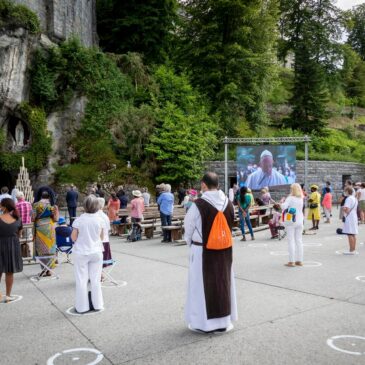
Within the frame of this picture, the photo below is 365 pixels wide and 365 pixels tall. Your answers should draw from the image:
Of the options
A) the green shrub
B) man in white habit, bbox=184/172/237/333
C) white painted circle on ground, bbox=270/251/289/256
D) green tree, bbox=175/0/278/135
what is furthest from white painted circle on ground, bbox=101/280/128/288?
green tree, bbox=175/0/278/135

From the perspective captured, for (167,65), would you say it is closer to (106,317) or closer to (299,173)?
(299,173)

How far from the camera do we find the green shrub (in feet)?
76.7

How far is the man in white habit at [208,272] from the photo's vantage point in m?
4.87

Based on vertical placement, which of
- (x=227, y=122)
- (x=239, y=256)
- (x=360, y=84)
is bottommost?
(x=239, y=256)

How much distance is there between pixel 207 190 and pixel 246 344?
1820 mm

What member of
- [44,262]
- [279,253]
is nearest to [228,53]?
[279,253]

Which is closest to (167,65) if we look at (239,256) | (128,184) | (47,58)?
(47,58)

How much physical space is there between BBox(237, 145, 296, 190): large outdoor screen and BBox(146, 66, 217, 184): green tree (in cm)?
247

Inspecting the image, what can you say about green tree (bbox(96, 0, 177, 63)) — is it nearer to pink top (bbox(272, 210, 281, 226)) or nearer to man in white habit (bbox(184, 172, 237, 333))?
pink top (bbox(272, 210, 281, 226))

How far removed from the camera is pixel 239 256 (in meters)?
10.3

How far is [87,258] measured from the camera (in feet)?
19.5

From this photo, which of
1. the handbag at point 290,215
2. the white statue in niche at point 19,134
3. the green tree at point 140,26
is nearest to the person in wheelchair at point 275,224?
the handbag at point 290,215

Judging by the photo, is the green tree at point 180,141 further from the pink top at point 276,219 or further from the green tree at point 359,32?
the green tree at point 359,32

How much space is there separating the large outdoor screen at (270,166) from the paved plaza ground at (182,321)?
16.4 metres
